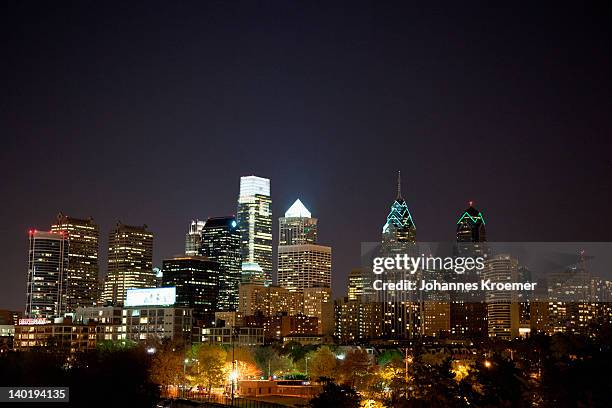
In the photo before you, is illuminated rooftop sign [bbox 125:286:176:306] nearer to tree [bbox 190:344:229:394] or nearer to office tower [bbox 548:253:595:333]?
tree [bbox 190:344:229:394]

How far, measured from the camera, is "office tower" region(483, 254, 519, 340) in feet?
495

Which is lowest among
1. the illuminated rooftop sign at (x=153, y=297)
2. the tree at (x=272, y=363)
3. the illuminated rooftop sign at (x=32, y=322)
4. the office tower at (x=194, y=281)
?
the tree at (x=272, y=363)

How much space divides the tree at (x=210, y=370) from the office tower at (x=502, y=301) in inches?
3089

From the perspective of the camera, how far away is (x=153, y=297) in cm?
12356

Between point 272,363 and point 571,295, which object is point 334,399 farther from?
point 571,295

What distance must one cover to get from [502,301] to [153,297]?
84.5 metres

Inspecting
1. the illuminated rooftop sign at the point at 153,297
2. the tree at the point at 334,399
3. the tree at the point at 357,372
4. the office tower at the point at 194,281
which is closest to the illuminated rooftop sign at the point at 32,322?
the illuminated rooftop sign at the point at 153,297

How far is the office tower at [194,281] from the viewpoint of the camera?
181 metres

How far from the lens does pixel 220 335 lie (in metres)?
136

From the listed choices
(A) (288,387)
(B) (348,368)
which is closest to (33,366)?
(A) (288,387)

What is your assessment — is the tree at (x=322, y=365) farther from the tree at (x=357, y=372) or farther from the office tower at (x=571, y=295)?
the office tower at (x=571, y=295)

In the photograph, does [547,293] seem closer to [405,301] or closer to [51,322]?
[405,301]

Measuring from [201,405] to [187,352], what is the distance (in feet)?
106

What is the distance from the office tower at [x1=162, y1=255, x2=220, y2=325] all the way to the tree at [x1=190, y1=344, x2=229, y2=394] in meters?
92.8
